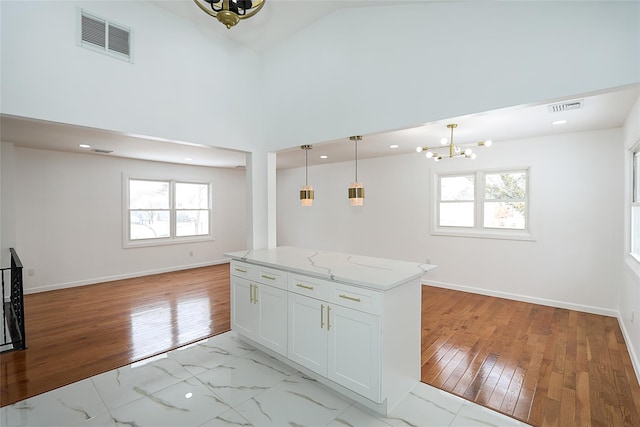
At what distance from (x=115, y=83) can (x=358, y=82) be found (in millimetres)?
2216

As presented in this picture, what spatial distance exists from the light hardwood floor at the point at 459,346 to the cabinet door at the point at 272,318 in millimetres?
1026

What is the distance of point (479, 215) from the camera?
5148mm

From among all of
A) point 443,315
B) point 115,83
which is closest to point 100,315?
point 115,83

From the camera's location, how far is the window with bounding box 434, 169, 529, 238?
4777mm

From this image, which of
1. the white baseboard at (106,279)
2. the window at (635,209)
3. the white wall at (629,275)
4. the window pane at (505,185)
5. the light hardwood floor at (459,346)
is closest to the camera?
the light hardwood floor at (459,346)

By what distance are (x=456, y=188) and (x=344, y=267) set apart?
3.78 m

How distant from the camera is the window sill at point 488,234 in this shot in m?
4.66

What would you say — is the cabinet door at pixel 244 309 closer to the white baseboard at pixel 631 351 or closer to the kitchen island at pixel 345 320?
the kitchen island at pixel 345 320

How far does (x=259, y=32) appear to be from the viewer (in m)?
3.36

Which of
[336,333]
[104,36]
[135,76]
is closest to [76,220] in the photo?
[135,76]

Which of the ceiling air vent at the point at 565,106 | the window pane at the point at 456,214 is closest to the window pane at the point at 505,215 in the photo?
the window pane at the point at 456,214

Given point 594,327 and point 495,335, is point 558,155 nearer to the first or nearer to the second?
point 594,327

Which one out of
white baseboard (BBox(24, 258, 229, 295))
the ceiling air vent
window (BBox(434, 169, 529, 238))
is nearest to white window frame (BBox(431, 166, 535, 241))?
window (BBox(434, 169, 529, 238))

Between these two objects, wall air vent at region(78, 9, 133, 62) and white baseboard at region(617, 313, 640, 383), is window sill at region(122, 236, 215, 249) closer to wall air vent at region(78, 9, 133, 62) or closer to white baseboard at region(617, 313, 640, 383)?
wall air vent at region(78, 9, 133, 62)
